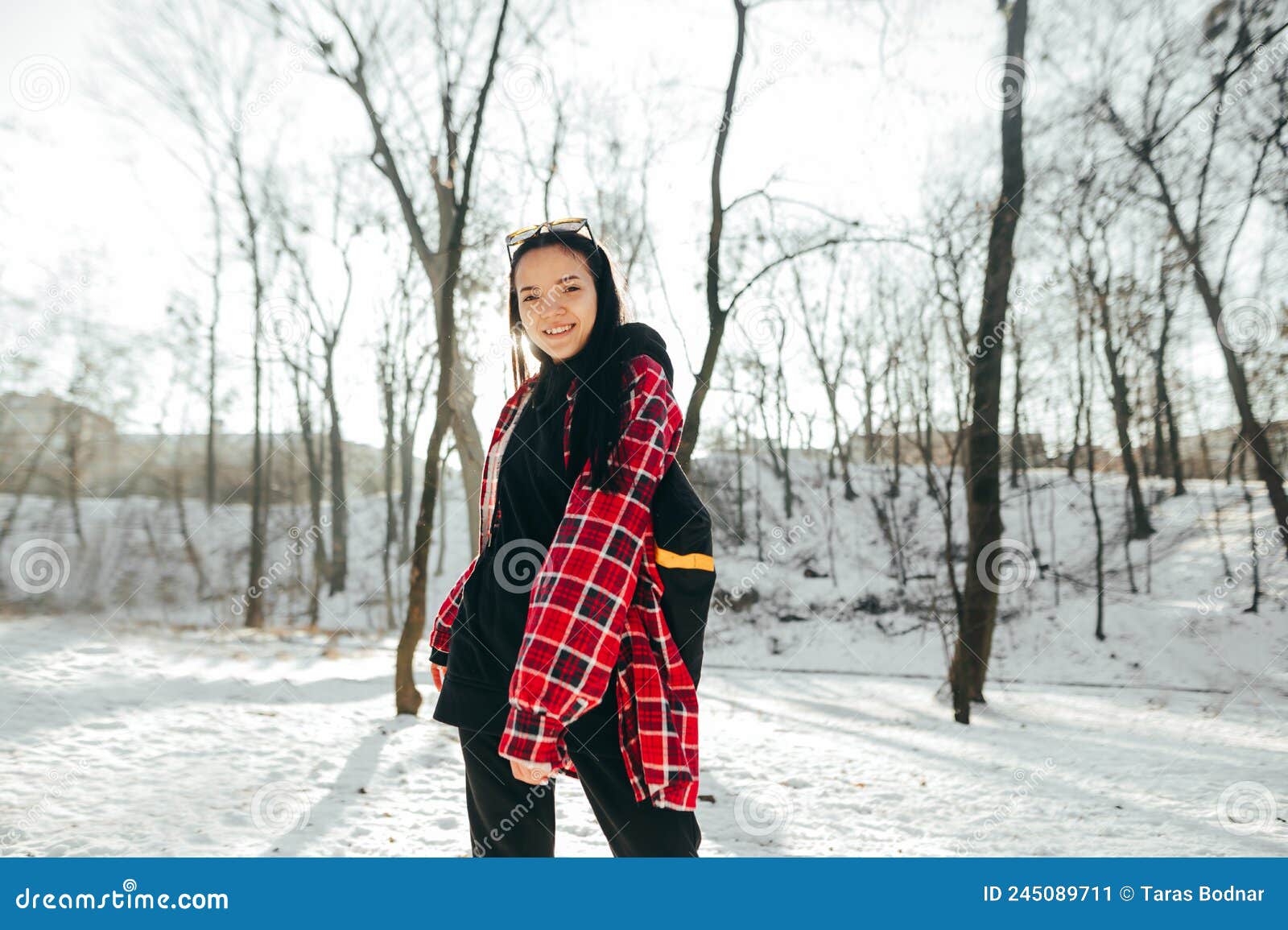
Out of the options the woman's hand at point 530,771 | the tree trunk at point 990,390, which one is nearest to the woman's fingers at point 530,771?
the woman's hand at point 530,771

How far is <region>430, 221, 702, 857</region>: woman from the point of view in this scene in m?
1.17

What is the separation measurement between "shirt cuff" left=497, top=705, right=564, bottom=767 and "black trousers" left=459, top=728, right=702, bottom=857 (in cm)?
20

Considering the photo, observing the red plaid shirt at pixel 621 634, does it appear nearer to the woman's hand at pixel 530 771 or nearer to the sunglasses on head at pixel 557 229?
the woman's hand at pixel 530 771

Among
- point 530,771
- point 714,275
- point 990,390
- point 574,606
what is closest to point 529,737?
point 530,771

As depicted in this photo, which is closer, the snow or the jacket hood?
the jacket hood

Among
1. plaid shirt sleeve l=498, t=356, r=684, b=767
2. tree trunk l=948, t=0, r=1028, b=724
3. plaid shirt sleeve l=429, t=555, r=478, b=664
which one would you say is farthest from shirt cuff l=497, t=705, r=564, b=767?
tree trunk l=948, t=0, r=1028, b=724

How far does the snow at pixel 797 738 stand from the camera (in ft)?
Answer: 10.6

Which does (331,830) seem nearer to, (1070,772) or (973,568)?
(1070,772)

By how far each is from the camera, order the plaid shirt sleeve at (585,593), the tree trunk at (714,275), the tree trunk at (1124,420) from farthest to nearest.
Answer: the tree trunk at (1124,420) → the tree trunk at (714,275) → the plaid shirt sleeve at (585,593)

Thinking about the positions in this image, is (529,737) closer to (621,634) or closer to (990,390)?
(621,634)

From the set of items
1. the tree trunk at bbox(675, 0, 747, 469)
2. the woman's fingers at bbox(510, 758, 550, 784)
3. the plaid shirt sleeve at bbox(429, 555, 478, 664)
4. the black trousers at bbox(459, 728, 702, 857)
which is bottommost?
the black trousers at bbox(459, 728, 702, 857)

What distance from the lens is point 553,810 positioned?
1.35 m

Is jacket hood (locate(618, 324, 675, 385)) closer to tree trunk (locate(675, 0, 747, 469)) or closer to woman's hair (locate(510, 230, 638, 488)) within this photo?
woman's hair (locate(510, 230, 638, 488))

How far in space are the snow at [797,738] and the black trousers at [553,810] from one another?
1.89m
